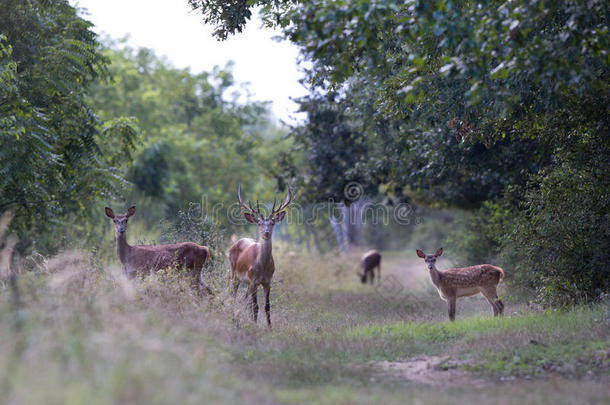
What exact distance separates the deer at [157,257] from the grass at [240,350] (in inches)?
21.9

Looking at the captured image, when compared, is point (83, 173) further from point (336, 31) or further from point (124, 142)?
point (336, 31)

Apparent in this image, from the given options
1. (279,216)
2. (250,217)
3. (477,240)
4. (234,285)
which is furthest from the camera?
(477,240)

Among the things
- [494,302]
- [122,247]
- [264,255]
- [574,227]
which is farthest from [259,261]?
[574,227]

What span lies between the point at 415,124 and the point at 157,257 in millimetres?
6945

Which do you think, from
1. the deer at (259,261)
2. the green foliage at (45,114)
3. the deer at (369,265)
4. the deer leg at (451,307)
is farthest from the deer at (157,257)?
the deer at (369,265)

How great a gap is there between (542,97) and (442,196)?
31.7ft

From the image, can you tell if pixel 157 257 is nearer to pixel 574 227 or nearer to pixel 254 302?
pixel 254 302

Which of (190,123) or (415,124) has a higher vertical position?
(190,123)

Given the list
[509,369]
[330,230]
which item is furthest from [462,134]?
[330,230]

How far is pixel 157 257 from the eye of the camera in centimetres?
1236

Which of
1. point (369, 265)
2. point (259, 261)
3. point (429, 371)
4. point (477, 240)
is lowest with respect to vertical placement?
point (429, 371)

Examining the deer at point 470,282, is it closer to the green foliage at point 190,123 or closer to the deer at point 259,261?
the deer at point 259,261

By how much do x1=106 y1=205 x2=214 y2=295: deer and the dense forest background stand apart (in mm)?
1603

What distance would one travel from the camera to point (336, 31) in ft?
28.0
